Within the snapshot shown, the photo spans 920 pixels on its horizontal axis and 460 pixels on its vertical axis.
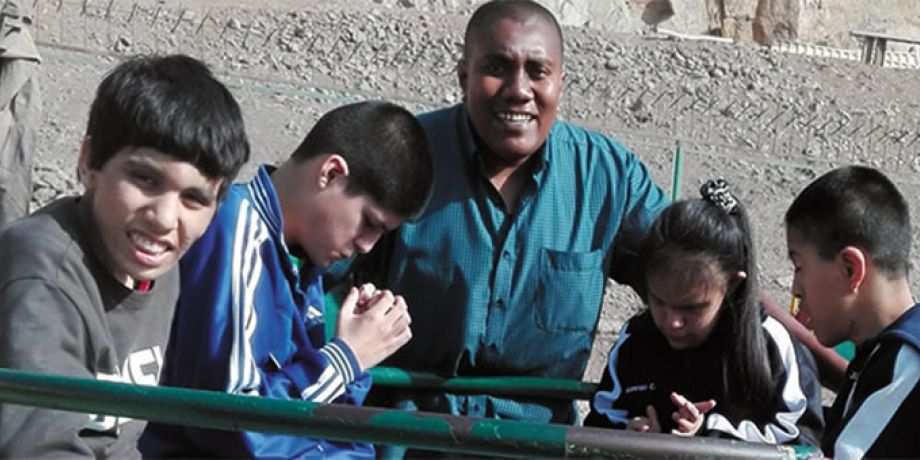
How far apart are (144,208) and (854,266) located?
1.61 metres

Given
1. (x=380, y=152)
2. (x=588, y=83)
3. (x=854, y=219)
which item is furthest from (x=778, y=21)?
(x=380, y=152)

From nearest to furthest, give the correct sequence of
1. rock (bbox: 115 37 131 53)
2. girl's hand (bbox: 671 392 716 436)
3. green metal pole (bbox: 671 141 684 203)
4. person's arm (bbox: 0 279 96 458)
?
person's arm (bbox: 0 279 96 458) → girl's hand (bbox: 671 392 716 436) → green metal pole (bbox: 671 141 684 203) → rock (bbox: 115 37 131 53)

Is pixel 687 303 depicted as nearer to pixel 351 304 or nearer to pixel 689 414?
pixel 689 414

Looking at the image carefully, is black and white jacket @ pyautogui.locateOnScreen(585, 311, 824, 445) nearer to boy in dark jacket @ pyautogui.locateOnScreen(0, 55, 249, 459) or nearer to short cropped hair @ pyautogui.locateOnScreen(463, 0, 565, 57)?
short cropped hair @ pyautogui.locateOnScreen(463, 0, 565, 57)

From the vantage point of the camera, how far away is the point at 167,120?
306cm

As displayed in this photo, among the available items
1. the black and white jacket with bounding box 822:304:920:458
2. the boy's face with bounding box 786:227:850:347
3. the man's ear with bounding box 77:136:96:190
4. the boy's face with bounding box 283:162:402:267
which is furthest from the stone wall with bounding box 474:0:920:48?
the man's ear with bounding box 77:136:96:190

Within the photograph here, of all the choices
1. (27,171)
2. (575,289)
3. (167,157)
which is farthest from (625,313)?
(167,157)

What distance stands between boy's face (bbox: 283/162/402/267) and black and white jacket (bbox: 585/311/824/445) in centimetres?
83

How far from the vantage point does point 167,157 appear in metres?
3.04

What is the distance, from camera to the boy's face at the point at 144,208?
9.72 feet

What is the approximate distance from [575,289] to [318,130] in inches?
37.1

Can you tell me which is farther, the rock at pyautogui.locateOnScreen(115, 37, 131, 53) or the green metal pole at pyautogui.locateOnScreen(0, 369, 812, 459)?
the rock at pyautogui.locateOnScreen(115, 37, 131, 53)

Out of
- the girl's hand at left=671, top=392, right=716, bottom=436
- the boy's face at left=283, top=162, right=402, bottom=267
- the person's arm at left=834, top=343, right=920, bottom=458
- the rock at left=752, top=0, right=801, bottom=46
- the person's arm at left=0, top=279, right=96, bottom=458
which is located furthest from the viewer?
the rock at left=752, top=0, right=801, bottom=46

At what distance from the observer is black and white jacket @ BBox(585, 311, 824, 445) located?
4023 millimetres
